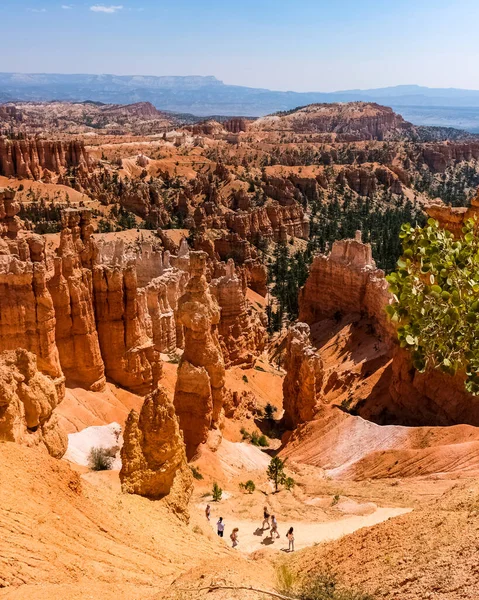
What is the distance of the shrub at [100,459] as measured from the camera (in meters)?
16.2

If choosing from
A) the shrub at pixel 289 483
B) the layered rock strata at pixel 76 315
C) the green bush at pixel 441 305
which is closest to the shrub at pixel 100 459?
the layered rock strata at pixel 76 315

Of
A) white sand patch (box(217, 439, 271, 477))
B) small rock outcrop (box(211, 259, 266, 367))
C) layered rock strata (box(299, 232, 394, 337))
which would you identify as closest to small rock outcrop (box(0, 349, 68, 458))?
white sand patch (box(217, 439, 271, 477))

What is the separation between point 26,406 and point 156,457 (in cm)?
300

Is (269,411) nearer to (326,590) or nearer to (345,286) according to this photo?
(345,286)

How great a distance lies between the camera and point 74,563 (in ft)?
27.7

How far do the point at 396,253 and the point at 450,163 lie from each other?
95.4 m

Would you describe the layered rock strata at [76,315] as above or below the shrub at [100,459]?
above

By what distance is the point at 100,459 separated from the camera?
1656cm

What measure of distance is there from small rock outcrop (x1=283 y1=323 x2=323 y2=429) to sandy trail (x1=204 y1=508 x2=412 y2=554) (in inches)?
397

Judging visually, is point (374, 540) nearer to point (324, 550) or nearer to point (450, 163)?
point (324, 550)

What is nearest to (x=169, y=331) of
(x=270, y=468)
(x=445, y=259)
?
(x=270, y=468)

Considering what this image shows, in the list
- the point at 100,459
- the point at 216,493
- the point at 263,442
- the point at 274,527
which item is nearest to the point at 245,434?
the point at 263,442

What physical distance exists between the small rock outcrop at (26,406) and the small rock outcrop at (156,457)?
1727 mm

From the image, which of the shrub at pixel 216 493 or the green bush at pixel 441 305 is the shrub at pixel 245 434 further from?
the green bush at pixel 441 305
